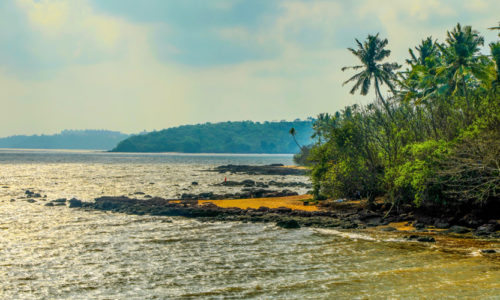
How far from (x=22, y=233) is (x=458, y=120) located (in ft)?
97.3

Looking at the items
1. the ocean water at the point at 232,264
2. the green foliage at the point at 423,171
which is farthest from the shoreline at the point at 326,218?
the green foliage at the point at 423,171

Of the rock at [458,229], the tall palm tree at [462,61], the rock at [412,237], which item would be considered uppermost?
the tall palm tree at [462,61]

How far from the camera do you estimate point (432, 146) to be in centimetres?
2753

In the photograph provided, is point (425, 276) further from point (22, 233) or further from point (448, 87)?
point (448, 87)

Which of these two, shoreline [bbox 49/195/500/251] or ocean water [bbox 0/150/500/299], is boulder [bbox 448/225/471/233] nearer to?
shoreline [bbox 49/195/500/251]

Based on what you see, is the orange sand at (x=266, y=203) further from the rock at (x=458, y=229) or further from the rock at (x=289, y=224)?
the rock at (x=458, y=229)

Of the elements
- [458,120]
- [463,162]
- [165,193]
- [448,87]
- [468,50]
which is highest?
[468,50]

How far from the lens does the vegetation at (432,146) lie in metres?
25.3

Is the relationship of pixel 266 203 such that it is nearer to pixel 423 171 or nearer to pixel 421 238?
pixel 423 171

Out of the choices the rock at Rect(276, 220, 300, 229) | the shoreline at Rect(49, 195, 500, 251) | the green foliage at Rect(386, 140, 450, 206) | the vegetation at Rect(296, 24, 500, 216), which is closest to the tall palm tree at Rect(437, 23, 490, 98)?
the vegetation at Rect(296, 24, 500, 216)

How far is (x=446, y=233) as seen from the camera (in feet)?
78.1

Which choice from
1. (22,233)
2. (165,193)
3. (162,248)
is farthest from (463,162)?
(165,193)

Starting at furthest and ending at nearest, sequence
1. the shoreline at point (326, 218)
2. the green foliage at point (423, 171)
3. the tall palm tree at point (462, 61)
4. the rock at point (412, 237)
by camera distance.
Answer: the tall palm tree at point (462, 61) → the green foliage at point (423, 171) → the rock at point (412, 237) → the shoreline at point (326, 218)

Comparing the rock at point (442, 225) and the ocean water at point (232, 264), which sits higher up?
the rock at point (442, 225)
